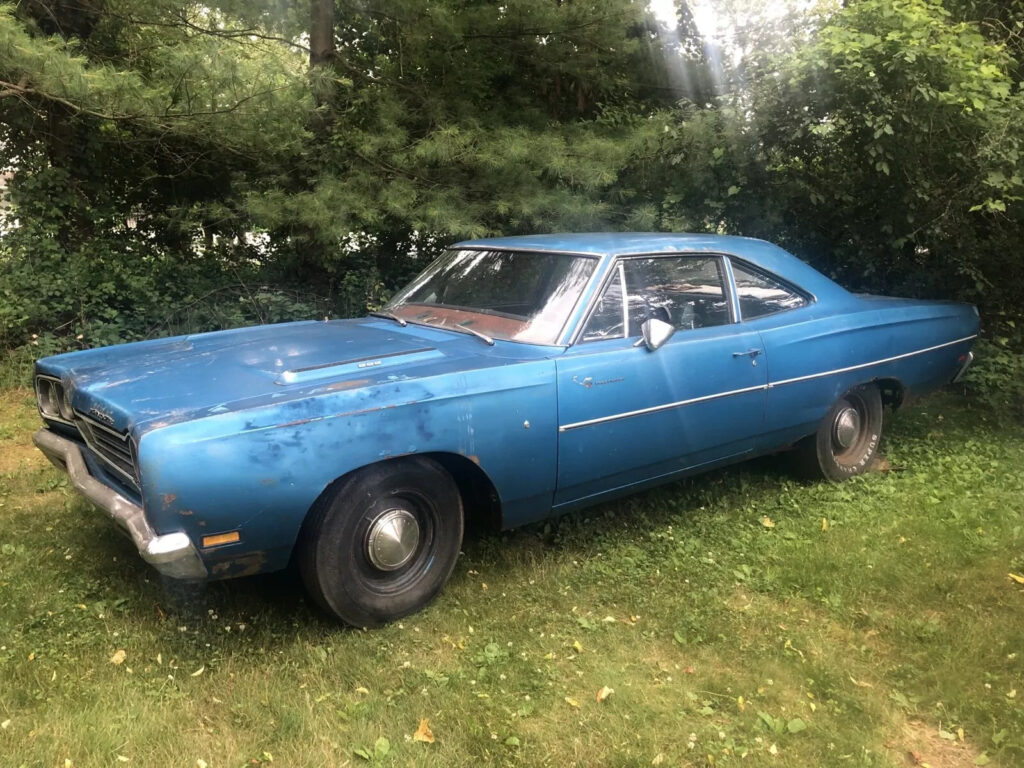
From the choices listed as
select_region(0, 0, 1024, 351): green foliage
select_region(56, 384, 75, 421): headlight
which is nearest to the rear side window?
select_region(0, 0, 1024, 351): green foliage

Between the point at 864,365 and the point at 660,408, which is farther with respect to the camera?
the point at 864,365

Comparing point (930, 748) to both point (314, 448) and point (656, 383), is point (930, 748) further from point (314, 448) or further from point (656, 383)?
point (314, 448)

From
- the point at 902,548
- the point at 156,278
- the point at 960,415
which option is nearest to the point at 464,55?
the point at 156,278

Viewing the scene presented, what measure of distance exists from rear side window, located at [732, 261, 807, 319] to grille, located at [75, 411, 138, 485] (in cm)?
307

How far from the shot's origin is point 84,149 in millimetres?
7484

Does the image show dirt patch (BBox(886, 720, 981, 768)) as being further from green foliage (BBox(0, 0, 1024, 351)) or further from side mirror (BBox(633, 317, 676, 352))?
green foliage (BBox(0, 0, 1024, 351))

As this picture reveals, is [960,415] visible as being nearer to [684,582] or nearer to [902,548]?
[902,548]

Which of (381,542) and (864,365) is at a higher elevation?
(864,365)

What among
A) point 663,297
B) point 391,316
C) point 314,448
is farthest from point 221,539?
point 663,297

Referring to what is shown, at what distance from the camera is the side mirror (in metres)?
3.60

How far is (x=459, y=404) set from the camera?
305 cm

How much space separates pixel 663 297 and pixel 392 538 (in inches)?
74.1

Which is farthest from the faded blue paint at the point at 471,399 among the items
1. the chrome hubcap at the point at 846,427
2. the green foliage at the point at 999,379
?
the green foliage at the point at 999,379

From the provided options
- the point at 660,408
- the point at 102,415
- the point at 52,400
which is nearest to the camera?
the point at 102,415
